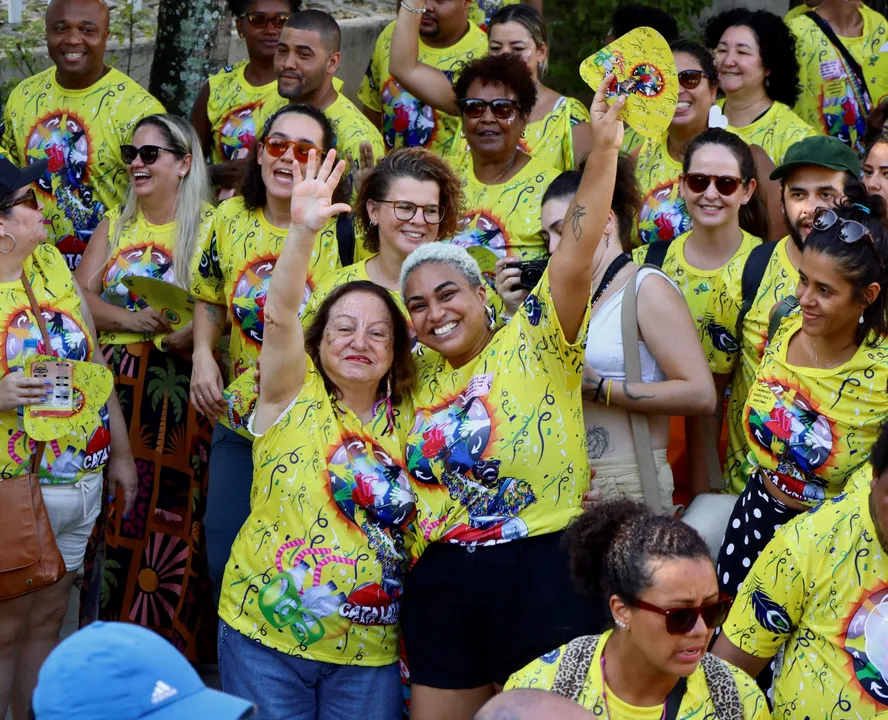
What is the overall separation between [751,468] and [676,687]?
4.29ft

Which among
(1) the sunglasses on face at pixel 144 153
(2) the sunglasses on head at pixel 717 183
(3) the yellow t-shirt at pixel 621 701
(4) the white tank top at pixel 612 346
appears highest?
(2) the sunglasses on head at pixel 717 183

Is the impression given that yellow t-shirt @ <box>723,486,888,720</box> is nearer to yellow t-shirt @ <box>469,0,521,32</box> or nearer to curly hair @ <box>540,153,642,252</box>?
curly hair @ <box>540,153,642,252</box>

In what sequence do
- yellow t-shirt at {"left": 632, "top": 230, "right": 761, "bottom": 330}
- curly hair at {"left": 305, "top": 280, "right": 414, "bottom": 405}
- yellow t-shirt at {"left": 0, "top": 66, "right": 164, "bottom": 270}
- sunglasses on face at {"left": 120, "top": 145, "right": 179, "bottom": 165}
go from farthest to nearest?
yellow t-shirt at {"left": 0, "top": 66, "right": 164, "bottom": 270} → sunglasses on face at {"left": 120, "top": 145, "right": 179, "bottom": 165} → yellow t-shirt at {"left": 632, "top": 230, "right": 761, "bottom": 330} → curly hair at {"left": 305, "top": 280, "right": 414, "bottom": 405}

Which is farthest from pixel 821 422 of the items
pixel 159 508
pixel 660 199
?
pixel 159 508

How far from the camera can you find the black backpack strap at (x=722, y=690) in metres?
3.05

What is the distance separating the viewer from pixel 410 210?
4543mm

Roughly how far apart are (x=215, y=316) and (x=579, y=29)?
4.05 meters

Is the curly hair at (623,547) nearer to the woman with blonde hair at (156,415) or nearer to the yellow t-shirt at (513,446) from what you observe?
the yellow t-shirt at (513,446)

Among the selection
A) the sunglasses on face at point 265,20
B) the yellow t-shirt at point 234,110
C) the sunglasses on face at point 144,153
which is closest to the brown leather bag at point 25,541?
the sunglasses on face at point 144,153

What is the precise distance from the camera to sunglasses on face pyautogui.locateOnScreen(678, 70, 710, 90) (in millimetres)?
5645

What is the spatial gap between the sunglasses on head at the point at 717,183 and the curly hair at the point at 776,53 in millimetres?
1303

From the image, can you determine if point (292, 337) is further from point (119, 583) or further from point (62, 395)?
point (119, 583)

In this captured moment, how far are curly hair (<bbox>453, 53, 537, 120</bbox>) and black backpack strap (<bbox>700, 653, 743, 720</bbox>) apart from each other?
270 cm

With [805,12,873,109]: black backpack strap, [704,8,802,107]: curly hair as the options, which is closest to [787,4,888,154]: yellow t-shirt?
[805,12,873,109]: black backpack strap
